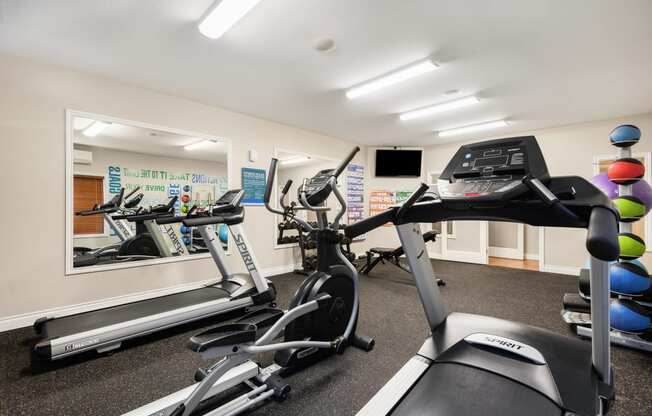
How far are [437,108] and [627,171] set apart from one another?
226 centimetres

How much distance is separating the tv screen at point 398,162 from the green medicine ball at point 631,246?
426 centimetres

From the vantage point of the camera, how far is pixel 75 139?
10.1 ft

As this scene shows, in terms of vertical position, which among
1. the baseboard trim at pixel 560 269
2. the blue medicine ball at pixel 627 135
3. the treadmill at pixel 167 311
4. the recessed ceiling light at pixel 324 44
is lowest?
the baseboard trim at pixel 560 269

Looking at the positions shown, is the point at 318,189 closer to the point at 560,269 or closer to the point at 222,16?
the point at 222,16

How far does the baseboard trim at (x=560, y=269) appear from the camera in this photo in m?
4.75

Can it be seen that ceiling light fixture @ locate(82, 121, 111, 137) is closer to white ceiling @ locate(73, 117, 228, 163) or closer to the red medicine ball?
white ceiling @ locate(73, 117, 228, 163)

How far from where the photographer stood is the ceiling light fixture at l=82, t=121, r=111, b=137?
125 inches

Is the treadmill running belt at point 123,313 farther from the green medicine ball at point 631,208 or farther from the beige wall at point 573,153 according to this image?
the beige wall at point 573,153

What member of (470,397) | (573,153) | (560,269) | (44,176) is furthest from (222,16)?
(560,269)

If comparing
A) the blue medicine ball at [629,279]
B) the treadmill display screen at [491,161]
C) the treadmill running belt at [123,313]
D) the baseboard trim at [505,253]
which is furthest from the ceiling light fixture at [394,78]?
the baseboard trim at [505,253]

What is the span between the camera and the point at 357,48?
8.38 ft

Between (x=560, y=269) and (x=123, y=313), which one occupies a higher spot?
(x=123, y=313)

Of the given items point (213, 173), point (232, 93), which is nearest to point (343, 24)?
point (232, 93)

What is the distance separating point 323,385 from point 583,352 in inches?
53.7
